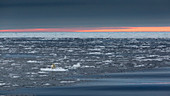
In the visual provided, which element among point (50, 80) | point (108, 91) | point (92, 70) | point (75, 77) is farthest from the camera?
point (92, 70)

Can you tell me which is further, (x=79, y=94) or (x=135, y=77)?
(x=135, y=77)

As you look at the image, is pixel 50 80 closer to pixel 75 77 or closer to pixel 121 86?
pixel 75 77

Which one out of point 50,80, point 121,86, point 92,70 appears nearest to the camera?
point 121,86

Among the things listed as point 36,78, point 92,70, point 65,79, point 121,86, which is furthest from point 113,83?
point 92,70

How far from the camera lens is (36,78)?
2423 centimetres

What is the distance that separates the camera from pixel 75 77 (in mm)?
24953

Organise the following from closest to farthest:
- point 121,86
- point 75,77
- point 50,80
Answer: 1. point 121,86
2. point 50,80
3. point 75,77

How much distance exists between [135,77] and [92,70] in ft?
14.2

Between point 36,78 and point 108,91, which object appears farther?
point 36,78

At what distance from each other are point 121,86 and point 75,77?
407 centimetres

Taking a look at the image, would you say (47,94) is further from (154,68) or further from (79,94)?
(154,68)

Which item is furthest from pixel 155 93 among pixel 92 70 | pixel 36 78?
pixel 92 70

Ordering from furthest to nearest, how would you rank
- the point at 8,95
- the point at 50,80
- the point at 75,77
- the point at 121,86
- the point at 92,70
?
the point at 92,70, the point at 75,77, the point at 50,80, the point at 121,86, the point at 8,95

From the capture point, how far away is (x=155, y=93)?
760 inches
